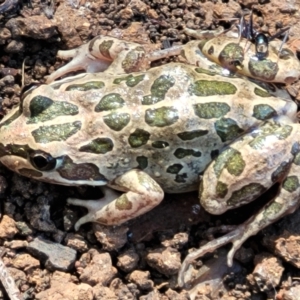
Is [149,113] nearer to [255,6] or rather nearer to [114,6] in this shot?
[114,6]

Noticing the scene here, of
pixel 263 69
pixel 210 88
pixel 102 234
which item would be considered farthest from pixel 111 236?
pixel 263 69

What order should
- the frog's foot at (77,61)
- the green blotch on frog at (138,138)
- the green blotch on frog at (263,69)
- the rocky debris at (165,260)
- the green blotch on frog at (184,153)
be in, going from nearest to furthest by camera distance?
1. the green blotch on frog at (138,138)
2. the green blotch on frog at (184,153)
3. the rocky debris at (165,260)
4. the green blotch on frog at (263,69)
5. the frog's foot at (77,61)

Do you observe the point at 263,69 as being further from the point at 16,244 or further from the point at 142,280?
the point at 16,244

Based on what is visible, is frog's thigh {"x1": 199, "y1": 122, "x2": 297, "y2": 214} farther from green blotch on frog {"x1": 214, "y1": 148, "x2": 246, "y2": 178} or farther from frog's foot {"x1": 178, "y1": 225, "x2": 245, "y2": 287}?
frog's foot {"x1": 178, "y1": 225, "x2": 245, "y2": 287}

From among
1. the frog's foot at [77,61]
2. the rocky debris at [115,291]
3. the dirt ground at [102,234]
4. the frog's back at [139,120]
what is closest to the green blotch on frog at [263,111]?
the frog's back at [139,120]

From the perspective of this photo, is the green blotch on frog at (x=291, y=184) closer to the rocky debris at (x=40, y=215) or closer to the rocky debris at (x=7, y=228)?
the rocky debris at (x=40, y=215)

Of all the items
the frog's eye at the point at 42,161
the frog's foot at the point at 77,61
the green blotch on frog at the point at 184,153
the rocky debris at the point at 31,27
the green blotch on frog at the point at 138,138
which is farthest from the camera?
the frog's foot at the point at 77,61
